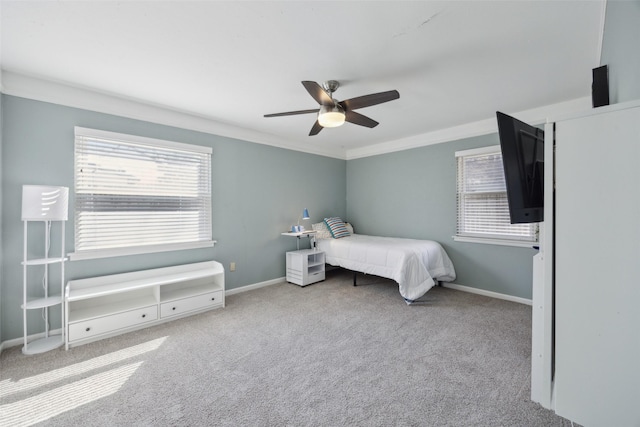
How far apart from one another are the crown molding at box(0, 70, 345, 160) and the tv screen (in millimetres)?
3365

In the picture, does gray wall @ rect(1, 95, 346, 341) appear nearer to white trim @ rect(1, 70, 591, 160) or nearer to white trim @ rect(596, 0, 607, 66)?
white trim @ rect(1, 70, 591, 160)

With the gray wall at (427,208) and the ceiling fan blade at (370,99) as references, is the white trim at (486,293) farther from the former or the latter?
the ceiling fan blade at (370,99)

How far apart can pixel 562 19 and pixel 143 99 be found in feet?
12.0

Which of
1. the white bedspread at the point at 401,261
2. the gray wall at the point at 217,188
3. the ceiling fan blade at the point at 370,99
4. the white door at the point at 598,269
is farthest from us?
the white bedspread at the point at 401,261

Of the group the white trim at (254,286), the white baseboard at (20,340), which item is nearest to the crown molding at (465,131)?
the white trim at (254,286)

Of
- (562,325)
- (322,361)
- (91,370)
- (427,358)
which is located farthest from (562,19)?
(91,370)

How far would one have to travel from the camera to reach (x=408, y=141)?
4418 mm

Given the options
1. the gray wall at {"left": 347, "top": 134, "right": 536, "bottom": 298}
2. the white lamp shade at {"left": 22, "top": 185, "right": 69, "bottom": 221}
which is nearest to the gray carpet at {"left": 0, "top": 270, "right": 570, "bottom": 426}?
the gray wall at {"left": 347, "top": 134, "right": 536, "bottom": 298}

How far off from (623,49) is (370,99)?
1.41 m

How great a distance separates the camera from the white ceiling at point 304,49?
160cm

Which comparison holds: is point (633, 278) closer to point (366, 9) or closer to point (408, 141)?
point (366, 9)

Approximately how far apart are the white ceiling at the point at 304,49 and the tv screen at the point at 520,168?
2.88 ft

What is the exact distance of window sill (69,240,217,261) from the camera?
2.66 meters

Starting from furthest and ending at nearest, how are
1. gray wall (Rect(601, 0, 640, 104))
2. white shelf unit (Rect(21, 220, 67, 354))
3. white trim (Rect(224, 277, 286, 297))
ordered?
white trim (Rect(224, 277, 286, 297)), white shelf unit (Rect(21, 220, 67, 354)), gray wall (Rect(601, 0, 640, 104))
